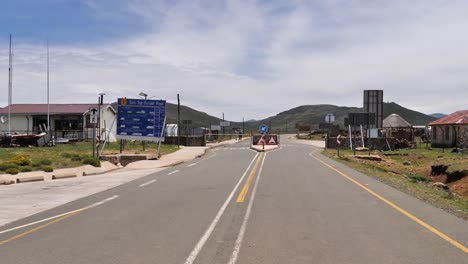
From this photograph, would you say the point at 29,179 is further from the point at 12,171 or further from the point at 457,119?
the point at 457,119

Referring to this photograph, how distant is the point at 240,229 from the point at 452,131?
46062mm

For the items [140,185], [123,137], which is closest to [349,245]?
[140,185]

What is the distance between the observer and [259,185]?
17266mm

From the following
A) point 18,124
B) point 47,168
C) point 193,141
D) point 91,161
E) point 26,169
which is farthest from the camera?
point 18,124

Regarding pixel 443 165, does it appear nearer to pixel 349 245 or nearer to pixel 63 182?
pixel 63 182

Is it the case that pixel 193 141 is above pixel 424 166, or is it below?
above

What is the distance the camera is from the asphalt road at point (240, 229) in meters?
7.41

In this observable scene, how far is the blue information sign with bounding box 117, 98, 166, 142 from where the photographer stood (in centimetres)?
3447

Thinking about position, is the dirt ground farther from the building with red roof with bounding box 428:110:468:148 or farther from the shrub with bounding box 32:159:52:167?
the shrub with bounding box 32:159:52:167

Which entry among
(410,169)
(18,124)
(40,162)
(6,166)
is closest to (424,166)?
(410,169)

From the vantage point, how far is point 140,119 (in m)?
34.8

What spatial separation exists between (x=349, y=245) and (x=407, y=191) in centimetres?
877

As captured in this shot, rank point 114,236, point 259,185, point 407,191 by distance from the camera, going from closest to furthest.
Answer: point 114,236, point 407,191, point 259,185

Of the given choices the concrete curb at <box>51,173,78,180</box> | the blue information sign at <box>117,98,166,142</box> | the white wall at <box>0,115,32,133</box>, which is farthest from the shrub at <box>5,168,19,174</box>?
the white wall at <box>0,115,32,133</box>
